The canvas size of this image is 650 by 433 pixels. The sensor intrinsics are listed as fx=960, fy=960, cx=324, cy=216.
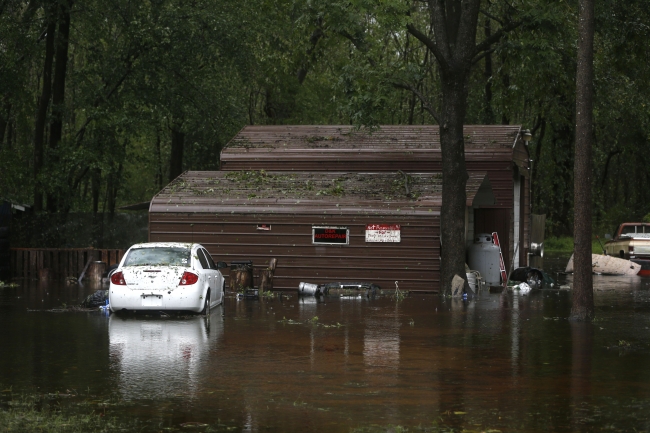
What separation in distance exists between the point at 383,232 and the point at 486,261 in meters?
4.33

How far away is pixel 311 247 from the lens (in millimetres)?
27906

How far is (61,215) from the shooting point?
36.2m

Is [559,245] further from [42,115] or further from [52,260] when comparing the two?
[52,260]

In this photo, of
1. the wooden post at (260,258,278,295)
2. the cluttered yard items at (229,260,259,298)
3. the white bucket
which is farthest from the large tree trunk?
the white bucket

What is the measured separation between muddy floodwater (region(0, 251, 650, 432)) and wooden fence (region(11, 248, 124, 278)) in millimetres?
11648

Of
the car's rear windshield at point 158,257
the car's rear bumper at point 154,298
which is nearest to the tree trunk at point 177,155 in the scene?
the car's rear windshield at point 158,257

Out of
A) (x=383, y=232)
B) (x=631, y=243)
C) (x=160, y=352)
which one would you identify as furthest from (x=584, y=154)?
(x=631, y=243)

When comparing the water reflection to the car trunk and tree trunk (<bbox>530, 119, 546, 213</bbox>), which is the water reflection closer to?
the car trunk

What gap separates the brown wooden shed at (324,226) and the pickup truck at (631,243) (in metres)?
12.2

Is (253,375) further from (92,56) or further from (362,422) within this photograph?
(92,56)

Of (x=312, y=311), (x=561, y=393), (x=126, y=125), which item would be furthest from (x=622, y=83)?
(x=561, y=393)

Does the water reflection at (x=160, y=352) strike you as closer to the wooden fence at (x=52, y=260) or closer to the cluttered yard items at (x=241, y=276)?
the cluttered yard items at (x=241, y=276)

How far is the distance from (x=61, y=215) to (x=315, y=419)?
94.1 ft

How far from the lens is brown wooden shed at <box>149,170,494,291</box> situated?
27188 millimetres
